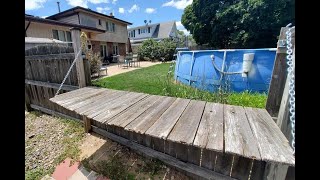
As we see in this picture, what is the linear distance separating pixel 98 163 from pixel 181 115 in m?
1.70

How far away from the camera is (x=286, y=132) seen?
1795mm

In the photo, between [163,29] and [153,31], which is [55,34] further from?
[153,31]

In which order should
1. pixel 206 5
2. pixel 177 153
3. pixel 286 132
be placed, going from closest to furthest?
pixel 286 132 < pixel 177 153 < pixel 206 5

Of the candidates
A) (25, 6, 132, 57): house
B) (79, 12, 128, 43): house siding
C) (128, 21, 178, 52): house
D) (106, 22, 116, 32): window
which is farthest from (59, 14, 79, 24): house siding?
(128, 21, 178, 52): house

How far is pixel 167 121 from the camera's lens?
7.33 feet

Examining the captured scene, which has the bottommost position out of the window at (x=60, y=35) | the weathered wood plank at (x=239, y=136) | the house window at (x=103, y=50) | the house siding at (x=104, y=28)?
the weathered wood plank at (x=239, y=136)

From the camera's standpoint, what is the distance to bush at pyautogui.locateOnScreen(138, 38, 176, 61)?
23062 millimetres

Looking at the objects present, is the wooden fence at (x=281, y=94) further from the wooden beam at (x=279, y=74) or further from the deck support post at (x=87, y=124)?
the deck support post at (x=87, y=124)

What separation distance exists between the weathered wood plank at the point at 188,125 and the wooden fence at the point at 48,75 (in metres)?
2.95

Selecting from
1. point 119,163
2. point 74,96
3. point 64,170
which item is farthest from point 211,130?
point 74,96

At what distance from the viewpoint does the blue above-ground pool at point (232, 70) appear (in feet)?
17.2

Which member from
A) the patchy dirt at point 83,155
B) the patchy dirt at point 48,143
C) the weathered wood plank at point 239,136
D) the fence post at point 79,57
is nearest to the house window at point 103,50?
the patchy dirt at point 48,143
